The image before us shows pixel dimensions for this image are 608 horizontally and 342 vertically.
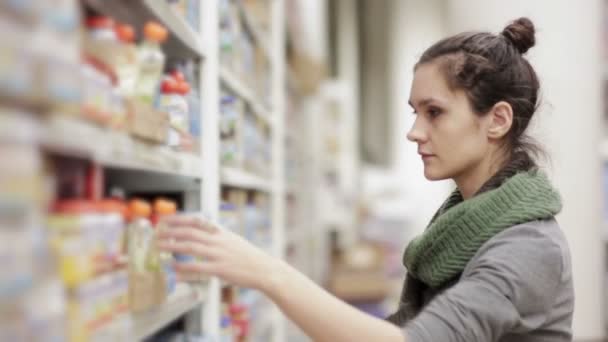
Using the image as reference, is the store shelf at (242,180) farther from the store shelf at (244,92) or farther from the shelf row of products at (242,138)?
the store shelf at (244,92)

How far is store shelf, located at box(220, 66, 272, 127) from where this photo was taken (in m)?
2.13

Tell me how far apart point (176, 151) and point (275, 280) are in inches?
22.2

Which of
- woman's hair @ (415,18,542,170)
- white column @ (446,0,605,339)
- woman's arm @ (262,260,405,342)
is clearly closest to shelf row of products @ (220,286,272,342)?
woman's arm @ (262,260,405,342)

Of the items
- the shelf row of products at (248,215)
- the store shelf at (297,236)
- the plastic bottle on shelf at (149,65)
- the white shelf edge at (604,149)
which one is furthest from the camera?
the white shelf edge at (604,149)

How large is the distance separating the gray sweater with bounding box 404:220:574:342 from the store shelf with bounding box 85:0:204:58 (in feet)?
2.63

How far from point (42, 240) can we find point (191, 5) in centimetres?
104

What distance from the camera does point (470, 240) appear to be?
1357 mm

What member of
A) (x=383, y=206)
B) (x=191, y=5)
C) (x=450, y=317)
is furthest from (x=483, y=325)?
(x=383, y=206)

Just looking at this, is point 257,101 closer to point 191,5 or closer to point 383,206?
point 191,5

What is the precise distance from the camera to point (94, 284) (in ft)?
3.48

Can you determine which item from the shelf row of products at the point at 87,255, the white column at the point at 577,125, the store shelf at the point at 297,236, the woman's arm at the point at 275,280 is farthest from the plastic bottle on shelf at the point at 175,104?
the white column at the point at 577,125

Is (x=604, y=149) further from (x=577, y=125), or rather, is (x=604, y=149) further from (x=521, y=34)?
(x=521, y=34)

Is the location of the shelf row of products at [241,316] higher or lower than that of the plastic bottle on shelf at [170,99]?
lower

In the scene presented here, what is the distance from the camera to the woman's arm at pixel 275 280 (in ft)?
3.56
